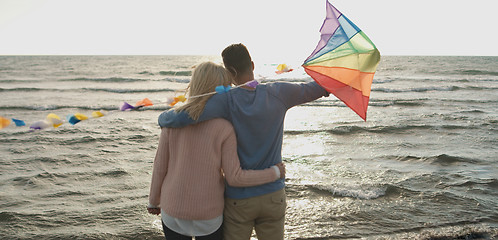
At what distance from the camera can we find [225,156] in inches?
83.3

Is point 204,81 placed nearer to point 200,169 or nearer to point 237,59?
point 237,59

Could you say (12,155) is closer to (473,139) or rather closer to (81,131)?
(81,131)

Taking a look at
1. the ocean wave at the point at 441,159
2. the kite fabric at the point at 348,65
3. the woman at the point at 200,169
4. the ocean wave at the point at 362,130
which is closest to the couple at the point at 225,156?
the woman at the point at 200,169

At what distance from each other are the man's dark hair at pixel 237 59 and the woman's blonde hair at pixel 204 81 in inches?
4.7

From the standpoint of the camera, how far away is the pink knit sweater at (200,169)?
2.07 m

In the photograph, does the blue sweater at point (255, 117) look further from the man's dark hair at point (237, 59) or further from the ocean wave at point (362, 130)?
the ocean wave at point (362, 130)

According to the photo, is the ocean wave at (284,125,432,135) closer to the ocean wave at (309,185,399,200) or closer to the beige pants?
the ocean wave at (309,185,399,200)

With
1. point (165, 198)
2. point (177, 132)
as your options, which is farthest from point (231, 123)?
point (165, 198)

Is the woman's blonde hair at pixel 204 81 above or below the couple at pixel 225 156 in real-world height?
above

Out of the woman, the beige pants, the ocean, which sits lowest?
the ocean

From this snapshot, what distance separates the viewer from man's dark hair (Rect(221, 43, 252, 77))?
225 centimetres

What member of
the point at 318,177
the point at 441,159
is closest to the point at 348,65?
the point at 318,177

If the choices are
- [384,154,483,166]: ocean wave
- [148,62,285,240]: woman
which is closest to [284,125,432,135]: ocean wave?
[384,154,483,166]: ocean wave

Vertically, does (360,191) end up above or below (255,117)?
below
